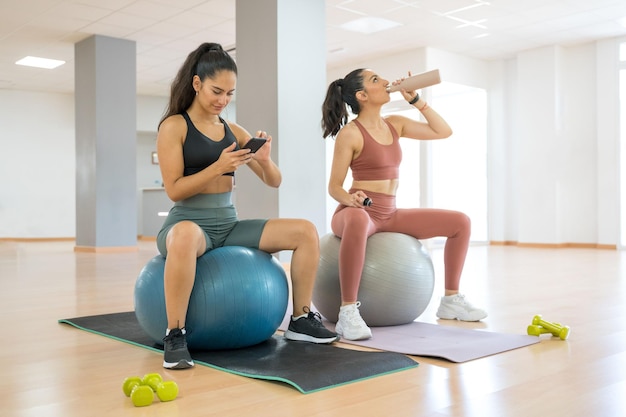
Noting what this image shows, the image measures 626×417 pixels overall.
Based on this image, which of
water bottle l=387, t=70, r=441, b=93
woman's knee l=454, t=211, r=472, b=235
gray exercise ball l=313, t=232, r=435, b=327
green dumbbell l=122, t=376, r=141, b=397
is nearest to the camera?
A: green dumbbell l=122, t=376, r=141, b=397

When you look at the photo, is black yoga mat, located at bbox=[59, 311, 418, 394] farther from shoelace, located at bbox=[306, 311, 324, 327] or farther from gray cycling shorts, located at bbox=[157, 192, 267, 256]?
gray cycling shorts, located at bbox=[157, 192, 267, 256]

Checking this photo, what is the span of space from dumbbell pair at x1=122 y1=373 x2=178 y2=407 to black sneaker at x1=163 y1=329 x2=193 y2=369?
280mm

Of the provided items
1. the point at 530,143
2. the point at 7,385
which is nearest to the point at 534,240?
the point at 530,143

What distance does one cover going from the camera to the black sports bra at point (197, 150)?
2234 millimetres

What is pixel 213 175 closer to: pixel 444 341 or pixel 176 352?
pixel 176 352

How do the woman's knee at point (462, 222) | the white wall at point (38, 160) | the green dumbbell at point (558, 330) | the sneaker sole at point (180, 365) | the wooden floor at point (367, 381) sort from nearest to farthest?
the wooden floor at point (367, 381) < the sneaker sole at point (180, 365) < the green dumbbell at point (558, 330) < the woman's knee at point (462, 222) < the white wall at point (38, 160)

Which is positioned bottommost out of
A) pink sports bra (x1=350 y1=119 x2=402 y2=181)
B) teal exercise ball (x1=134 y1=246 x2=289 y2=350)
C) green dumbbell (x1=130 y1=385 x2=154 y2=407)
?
green dumbbell (x1=130 y1=385 x2=154 y2=407)

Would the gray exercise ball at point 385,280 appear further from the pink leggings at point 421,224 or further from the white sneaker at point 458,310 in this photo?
the white sneaker at point 458,310

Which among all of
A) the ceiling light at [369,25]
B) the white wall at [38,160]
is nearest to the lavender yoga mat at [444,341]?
the ceiling light at [369,25]

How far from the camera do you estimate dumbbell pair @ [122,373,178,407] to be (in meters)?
1.57

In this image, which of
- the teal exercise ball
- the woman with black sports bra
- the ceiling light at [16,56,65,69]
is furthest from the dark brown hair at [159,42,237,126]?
the ceiling light at [16,56,65,69]

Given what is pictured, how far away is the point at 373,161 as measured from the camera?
2.79 meters

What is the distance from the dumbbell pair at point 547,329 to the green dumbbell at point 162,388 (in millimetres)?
1427

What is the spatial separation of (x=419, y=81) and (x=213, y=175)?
1091 millimetres
